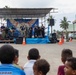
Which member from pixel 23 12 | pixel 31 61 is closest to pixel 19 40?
pixel 23 12

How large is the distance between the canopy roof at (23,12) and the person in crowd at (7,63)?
28398 millimetres

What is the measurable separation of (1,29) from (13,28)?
2448 mm

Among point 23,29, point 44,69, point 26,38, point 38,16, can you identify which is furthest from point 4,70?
point 38,16

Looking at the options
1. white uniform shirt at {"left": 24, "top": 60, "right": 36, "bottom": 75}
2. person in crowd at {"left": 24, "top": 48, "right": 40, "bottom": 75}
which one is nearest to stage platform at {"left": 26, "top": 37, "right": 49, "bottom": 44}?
person in crowd at {"left": 24, "top": 48, "right": 40, "bottom": 75}

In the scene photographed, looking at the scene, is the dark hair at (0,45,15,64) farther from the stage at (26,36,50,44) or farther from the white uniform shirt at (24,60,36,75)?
the stage at (26,36,50,44)

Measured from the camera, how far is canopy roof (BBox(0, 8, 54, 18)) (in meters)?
32.2

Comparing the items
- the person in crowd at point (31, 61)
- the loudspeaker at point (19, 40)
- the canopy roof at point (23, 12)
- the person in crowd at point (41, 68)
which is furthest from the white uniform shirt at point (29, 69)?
the canopy roof at point (23, 12)

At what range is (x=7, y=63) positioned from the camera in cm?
346

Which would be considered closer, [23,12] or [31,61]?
[31,61]

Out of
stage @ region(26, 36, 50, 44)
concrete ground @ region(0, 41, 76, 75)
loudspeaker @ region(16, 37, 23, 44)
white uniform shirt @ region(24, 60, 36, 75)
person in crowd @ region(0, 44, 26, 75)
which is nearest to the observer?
person in crowd @ region(0, 44, 26, 75)

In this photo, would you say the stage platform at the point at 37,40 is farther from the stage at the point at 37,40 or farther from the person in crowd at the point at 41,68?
the person in crowd at the point at 41,68

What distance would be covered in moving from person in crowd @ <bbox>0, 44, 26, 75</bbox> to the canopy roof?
2840 cm

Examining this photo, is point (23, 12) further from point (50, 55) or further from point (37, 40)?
point (50, 55)

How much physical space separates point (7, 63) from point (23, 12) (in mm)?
30155
